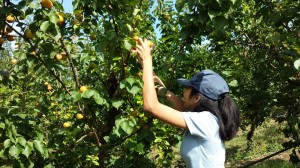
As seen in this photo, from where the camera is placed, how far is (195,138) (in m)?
2.15

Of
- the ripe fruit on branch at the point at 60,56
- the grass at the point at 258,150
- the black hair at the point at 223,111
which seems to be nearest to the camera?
the black hair at the point at 223,111

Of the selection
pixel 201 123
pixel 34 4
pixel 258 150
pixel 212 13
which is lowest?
pixel 258 150

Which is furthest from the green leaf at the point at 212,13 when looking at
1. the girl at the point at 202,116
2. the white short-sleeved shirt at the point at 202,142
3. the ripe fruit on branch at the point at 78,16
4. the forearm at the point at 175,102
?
the ripe fruit on branch at the point at 78,16

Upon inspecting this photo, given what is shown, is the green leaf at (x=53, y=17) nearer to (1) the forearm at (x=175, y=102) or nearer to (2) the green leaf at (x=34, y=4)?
(2) the green leaf at (x=34, y=4)

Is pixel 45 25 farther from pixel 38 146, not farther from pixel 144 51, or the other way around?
pixel 38 146

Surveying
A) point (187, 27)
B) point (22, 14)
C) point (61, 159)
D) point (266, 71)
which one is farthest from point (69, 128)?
point (266, 71)

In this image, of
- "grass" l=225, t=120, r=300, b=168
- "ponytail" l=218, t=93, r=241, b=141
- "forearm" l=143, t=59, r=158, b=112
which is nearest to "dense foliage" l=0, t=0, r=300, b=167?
"forearm" l=143, t=59, r=158, b=112

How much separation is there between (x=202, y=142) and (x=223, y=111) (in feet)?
0.75

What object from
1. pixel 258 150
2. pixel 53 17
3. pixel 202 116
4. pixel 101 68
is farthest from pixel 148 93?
pixel 258 150

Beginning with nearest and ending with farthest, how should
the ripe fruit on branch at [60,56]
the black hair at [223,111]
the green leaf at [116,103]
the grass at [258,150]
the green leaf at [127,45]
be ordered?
the black hair at [223,111] < the green leaf at [127,45] < the ripe fruit on branch at [60,56] < the green leaf at [116,103] < the grass at [258,150]

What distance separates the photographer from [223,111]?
2189mm

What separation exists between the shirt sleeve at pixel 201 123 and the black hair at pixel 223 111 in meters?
0.05

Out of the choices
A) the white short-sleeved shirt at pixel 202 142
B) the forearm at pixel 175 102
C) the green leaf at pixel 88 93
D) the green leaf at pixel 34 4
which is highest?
the green leaf at pixel 34 4

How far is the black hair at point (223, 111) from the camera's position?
2.16m
